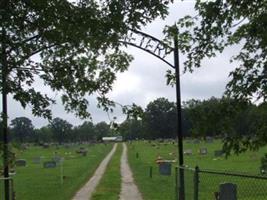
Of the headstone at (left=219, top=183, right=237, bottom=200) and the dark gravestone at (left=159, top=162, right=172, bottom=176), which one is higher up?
the headstone at (left=219, top=183, right=237, bottom=200)

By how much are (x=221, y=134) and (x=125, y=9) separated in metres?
2.18

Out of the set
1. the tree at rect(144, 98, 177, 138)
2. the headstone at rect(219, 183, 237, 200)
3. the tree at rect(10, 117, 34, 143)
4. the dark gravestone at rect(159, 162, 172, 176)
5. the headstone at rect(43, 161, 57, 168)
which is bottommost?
the headstone at rect(43, 161, 57, 168)

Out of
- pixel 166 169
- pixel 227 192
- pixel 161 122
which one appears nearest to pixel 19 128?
pixel 166 169

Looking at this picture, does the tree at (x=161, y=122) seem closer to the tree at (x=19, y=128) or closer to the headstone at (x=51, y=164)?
the tree at (x=19, y=128)

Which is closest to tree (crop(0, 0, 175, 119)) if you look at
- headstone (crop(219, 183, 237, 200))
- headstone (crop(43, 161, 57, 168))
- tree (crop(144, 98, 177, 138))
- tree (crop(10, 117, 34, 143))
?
tree (crop(10, 117, 34, 143))

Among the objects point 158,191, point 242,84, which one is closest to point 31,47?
point 242,84

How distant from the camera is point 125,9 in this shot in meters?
7.73

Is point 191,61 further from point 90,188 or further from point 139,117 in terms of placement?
point 90,188

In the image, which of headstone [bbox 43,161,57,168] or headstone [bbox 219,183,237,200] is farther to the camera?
headstone [bbox 43,161,57,168]

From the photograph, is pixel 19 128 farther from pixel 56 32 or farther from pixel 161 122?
pixel 56 32

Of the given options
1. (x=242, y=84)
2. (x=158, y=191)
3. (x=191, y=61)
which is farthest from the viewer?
(x=158, y=191)

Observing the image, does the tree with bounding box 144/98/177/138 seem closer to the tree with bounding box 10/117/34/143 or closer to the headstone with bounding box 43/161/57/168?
the tree with bounding box 10/117/34/143

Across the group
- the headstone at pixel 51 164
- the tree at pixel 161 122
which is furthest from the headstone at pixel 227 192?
the tree at pixel 161 122

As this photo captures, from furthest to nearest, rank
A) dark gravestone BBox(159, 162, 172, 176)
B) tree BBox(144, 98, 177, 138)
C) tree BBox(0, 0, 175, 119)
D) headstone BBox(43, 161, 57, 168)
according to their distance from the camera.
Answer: tree BBox(144, 98, 177, 138) < headstone BBox(43, 161, 57, 168) < dark gravestone BBox(159, 162, 172, 176) < tree BBox(0, 0, 175, 119)
